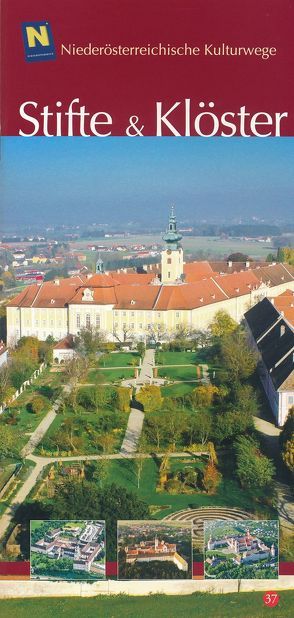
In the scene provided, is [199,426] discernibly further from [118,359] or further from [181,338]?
[118,359]

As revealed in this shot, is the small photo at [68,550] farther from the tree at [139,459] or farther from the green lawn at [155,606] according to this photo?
the tree at [139,459]

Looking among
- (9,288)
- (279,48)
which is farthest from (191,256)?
(279,48)

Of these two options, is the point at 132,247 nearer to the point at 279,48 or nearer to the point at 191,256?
the point at 191,256

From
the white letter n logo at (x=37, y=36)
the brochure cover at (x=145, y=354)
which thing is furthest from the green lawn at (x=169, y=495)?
the white letter n logo at (x=37, y=36)

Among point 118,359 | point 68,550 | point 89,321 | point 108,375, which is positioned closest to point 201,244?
point 89,321

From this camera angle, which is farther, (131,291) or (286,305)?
(286,305)
